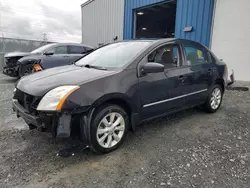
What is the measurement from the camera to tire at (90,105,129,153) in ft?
7.84

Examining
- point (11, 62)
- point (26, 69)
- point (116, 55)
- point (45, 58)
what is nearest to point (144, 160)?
point (116, 55)

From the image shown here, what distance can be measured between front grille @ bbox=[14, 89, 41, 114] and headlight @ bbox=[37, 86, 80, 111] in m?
0.13

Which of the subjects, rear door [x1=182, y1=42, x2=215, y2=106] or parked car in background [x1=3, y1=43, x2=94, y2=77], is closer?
rear door [x1=182, y1=42, x2=215, y2=106]

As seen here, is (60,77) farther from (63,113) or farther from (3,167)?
(3,167)

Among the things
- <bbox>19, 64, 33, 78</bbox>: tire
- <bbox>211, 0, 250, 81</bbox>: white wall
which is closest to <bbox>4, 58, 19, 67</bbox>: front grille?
<bbox>19, 64, 33, 78</bbox>: tire

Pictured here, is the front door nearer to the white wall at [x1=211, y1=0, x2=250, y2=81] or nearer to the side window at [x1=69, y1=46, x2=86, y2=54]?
the white wall at [x1=211, y1=0, x2=250, y2=81]

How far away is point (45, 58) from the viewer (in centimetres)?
644

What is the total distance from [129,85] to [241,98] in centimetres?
400

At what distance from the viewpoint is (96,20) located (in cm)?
1479

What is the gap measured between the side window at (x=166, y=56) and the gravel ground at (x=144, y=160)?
1.11 metres

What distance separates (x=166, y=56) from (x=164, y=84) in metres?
0.52

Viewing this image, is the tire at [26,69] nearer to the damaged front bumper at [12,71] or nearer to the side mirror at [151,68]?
the damaged front bumper at [12,71]

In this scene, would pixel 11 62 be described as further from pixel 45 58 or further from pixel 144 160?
pixel 144 160

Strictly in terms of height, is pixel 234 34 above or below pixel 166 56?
above
